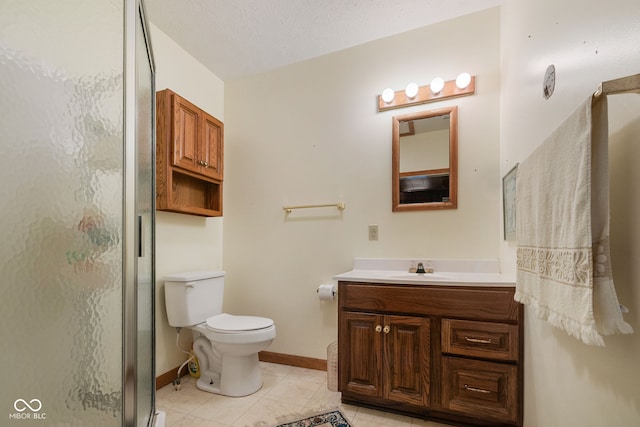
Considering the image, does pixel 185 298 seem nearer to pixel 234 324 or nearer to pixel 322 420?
pixel 234 324

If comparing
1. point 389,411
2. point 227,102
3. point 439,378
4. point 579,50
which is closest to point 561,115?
point 579,50

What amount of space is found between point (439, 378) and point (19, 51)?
1912 millimetres

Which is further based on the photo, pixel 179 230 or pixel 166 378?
pixel 179 230

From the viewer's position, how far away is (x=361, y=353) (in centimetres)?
163

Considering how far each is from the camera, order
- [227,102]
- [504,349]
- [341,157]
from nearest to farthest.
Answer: [504,349], [341,157], [227,102]

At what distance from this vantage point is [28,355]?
523 mm

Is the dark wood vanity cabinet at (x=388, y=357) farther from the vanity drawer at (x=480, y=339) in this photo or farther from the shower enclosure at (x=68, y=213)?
the shower enclosure at (x=68, y=213)

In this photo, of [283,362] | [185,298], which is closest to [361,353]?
[283,362]

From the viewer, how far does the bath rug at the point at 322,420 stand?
4.99 feet

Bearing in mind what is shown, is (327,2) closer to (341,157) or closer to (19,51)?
(341,157)

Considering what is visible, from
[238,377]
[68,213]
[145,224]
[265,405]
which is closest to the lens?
[68,213]

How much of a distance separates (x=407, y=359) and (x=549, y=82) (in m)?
1.42

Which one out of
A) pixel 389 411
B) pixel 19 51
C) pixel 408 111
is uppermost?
pixel 408 111

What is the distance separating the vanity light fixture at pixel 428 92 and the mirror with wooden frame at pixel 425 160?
0.09 meters
